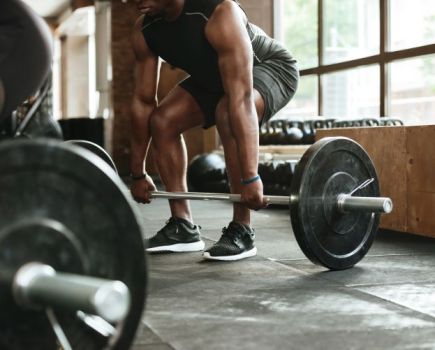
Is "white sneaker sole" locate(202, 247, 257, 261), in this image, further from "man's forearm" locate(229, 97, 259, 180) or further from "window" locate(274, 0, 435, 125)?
"window" locate(274, 0, 435, 125)

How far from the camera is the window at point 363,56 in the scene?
5.91 m

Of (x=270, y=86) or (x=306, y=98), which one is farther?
(x=306, y=98)

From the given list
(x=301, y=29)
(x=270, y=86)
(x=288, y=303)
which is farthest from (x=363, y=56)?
(x=288, y=303)

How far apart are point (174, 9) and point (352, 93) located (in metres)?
4.66

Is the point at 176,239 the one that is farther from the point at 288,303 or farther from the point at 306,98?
the point at 306,98

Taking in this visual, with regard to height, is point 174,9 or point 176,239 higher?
point 174,9

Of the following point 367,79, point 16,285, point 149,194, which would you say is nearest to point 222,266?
point 149,194

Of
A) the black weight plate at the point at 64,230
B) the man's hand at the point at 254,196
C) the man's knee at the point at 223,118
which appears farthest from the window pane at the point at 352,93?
the black weight plate at the point at 64,230

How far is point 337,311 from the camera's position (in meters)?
1.78

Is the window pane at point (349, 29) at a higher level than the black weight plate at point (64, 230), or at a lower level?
higher

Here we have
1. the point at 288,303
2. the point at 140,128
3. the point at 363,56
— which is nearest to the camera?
the point at 288,303

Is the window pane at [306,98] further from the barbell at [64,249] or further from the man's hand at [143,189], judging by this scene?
the barbell at [64,249]

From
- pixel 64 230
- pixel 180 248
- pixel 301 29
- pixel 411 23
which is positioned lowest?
pixel 180 248

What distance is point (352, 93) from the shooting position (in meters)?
6.88
